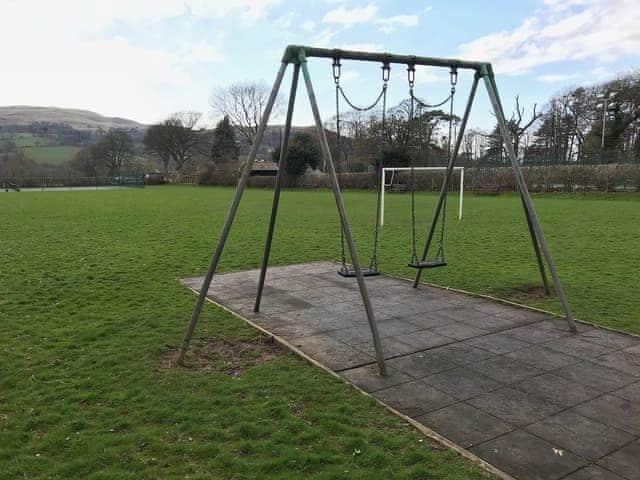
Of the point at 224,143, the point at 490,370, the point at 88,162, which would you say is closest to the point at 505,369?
the point at 490,370

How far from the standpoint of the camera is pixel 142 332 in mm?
4988

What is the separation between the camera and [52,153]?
74.1m

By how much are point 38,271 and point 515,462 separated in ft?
25.3

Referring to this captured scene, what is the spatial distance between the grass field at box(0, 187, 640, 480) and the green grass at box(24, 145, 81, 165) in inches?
2607

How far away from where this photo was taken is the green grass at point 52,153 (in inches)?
2704

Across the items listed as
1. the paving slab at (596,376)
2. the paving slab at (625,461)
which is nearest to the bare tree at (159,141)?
the paving slab at (596,376)

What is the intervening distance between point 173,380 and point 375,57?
330 cm

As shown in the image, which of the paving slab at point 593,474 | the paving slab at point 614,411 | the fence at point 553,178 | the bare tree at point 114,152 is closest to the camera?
the paving slab at point 593,474

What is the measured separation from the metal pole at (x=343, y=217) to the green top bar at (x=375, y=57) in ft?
0.27

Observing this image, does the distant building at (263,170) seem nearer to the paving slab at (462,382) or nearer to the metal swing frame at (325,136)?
the metal swing frame at (325,136)

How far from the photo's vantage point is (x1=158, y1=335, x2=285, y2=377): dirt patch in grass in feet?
13.6

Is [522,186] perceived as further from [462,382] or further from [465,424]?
[465,424]

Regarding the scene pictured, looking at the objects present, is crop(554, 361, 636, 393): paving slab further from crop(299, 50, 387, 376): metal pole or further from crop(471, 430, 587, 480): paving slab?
crop(299, 50, 387, 376): metal pole

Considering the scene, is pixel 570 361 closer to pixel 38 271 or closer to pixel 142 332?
pixel 142 332
